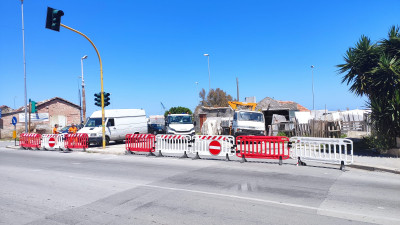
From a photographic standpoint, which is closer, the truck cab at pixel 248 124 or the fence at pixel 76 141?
the fence at pixel 76 141

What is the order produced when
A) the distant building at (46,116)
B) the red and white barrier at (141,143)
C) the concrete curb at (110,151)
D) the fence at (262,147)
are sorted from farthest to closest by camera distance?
the distant building at (46,116), the concrete curb at (110,151), the red and white barrier at (141,143), the fence at (262,147)

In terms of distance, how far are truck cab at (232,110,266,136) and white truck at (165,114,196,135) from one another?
287cm

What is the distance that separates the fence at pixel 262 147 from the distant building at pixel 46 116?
104ft

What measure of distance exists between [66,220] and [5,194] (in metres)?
3.08

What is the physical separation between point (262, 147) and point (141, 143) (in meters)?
6.12

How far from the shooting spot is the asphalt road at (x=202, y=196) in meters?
5.06

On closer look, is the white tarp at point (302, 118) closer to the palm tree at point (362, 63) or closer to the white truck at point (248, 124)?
the white truck at point (248, 124)

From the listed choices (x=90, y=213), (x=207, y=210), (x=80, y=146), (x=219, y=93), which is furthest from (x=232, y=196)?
(x=219, y=93)

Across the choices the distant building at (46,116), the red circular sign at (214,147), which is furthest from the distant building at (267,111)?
the distant building at (46,116)

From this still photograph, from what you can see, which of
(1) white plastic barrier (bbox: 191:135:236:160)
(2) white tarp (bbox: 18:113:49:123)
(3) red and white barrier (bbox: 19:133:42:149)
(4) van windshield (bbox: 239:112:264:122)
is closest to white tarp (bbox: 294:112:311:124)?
(4) van windshield (bbox: 239:112:264:122)

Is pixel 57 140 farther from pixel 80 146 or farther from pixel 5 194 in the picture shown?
pixel 5 194

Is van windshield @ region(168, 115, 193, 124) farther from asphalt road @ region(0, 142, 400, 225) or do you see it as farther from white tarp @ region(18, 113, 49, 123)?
white tarp @ region(18, 113, 49, 123)

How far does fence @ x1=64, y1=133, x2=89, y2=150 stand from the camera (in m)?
17.2

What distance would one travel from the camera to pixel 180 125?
19156 mm
